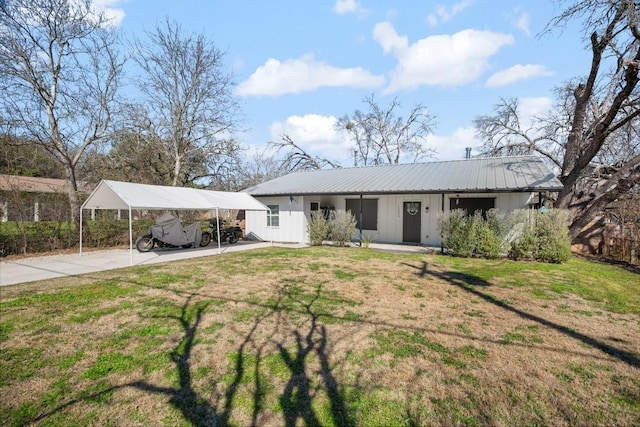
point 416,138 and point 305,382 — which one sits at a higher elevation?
point 416,138

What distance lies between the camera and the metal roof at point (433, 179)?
9.46m

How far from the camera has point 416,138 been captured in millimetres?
26422

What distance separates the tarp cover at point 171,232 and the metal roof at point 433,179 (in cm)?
392

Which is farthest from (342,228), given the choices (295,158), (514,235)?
(295,158)

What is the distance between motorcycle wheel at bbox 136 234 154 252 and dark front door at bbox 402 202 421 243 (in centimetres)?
966

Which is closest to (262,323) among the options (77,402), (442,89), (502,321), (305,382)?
(305,382)

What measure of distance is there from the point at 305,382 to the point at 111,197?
8.74 m

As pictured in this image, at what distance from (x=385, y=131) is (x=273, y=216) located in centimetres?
1718

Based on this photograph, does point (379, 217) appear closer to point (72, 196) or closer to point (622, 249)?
point (622, 249)

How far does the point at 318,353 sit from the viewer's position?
313 cm

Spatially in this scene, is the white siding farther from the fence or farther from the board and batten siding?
the fence

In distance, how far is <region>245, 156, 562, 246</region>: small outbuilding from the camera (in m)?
10.1

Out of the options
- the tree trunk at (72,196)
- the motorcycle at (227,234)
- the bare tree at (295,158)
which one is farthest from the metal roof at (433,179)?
the bare tree at (295,158)

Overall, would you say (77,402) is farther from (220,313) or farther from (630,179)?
(630,179)
